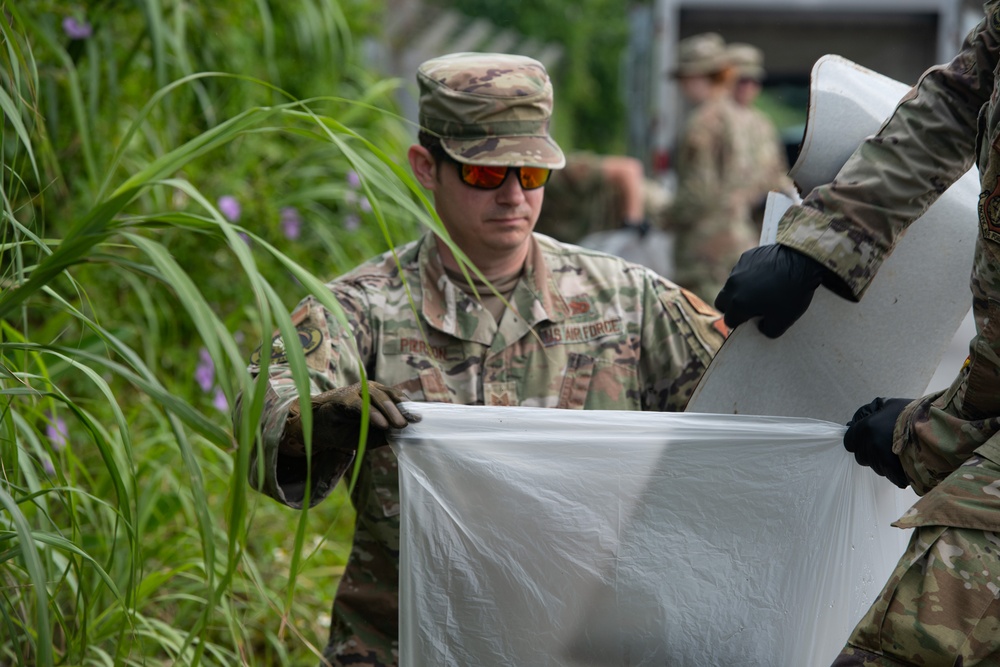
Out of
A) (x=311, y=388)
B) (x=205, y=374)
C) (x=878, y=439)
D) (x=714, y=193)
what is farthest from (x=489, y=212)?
(x=714, y=193)

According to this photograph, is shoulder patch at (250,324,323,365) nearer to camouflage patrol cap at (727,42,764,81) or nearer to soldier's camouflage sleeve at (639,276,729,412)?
soldier's camouflage sleeve at (639,276,729,412)

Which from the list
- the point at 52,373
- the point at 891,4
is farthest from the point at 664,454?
the point at 891,4

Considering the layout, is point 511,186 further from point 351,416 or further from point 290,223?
point 290,223

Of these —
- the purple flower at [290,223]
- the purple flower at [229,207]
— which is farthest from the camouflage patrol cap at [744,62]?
the purple flower at [229,207]

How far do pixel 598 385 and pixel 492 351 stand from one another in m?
0.22

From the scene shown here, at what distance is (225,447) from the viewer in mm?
1761

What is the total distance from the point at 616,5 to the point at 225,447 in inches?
828

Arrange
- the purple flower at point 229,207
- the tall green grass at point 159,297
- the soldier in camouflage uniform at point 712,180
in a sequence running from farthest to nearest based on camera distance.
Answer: the soldier in camouflage uniform at point 712,180 → the purple flower at point 229,207 → the tall green grass at point 159,297

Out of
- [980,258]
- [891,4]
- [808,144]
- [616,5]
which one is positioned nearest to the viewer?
[980,258]

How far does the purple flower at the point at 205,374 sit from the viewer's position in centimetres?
369

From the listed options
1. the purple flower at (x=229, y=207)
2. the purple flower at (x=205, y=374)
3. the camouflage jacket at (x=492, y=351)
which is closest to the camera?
the camouflage jacket at (x=492, y=351)

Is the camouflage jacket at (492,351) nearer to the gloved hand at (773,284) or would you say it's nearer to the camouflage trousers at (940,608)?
the gloved hand at (773,284)

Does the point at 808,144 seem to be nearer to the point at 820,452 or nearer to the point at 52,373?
the point at 820,452

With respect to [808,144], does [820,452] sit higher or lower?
lower
